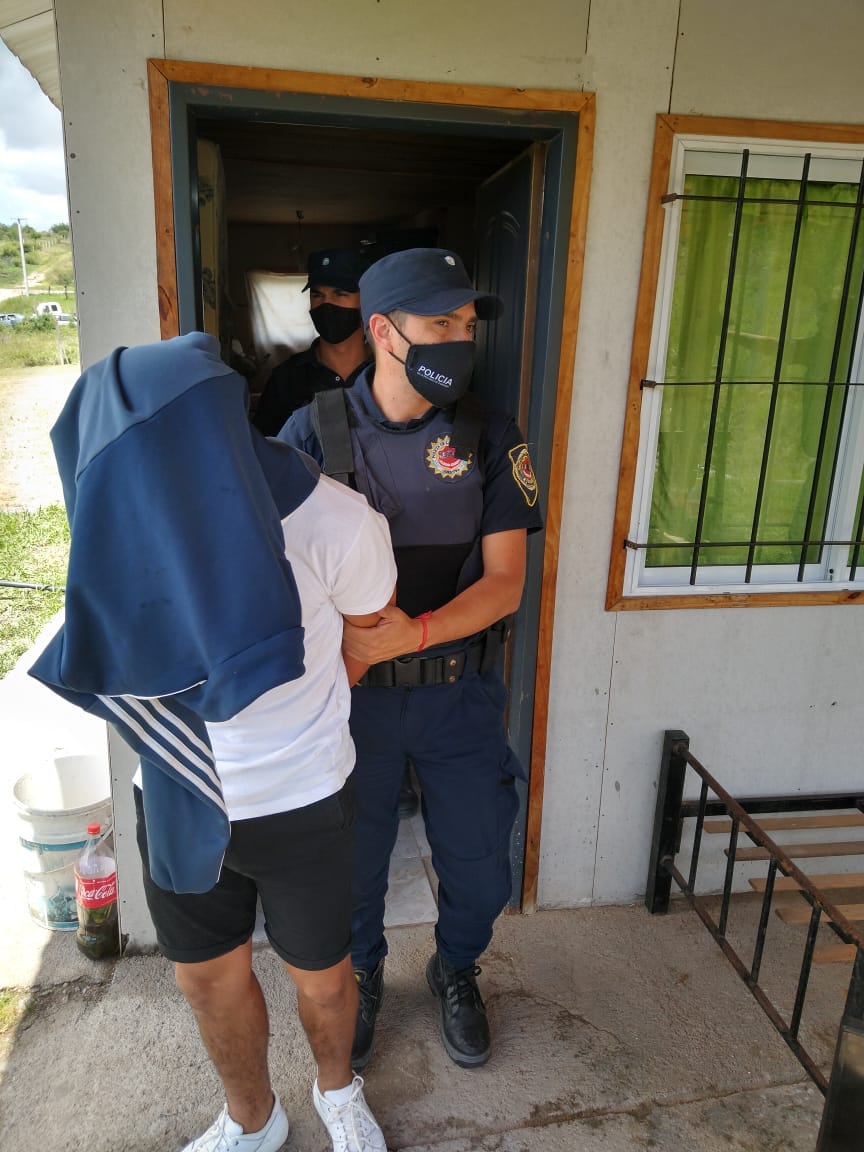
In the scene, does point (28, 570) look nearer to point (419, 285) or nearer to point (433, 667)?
point (433, 667)

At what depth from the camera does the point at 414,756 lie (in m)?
2.08

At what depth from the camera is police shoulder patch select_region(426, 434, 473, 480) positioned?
195cm

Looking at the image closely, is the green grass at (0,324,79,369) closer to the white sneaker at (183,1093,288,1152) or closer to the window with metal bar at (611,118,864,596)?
the window with metal bar at (611,118,864,596)

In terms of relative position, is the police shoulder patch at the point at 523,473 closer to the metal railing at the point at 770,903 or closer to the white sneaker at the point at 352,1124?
the metal railing at the point at 770,903

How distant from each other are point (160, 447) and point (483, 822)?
1.42 m

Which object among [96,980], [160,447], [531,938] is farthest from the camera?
[531,938]

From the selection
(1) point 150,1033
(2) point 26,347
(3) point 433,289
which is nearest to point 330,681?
(3) point 433,289

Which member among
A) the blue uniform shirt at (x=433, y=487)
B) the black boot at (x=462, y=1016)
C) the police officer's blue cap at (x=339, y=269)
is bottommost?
the black boot at (x=462, y=1016)

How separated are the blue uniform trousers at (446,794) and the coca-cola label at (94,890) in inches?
31.4

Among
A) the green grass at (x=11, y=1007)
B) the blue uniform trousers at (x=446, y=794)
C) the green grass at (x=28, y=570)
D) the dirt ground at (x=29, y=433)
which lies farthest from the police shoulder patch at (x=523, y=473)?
the dirt ground at (x=29, y=433)

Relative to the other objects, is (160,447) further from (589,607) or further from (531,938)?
(531,938)

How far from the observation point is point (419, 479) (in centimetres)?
195

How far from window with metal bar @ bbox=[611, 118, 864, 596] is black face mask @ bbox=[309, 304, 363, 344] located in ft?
4.12

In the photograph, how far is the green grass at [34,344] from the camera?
15.2 m
